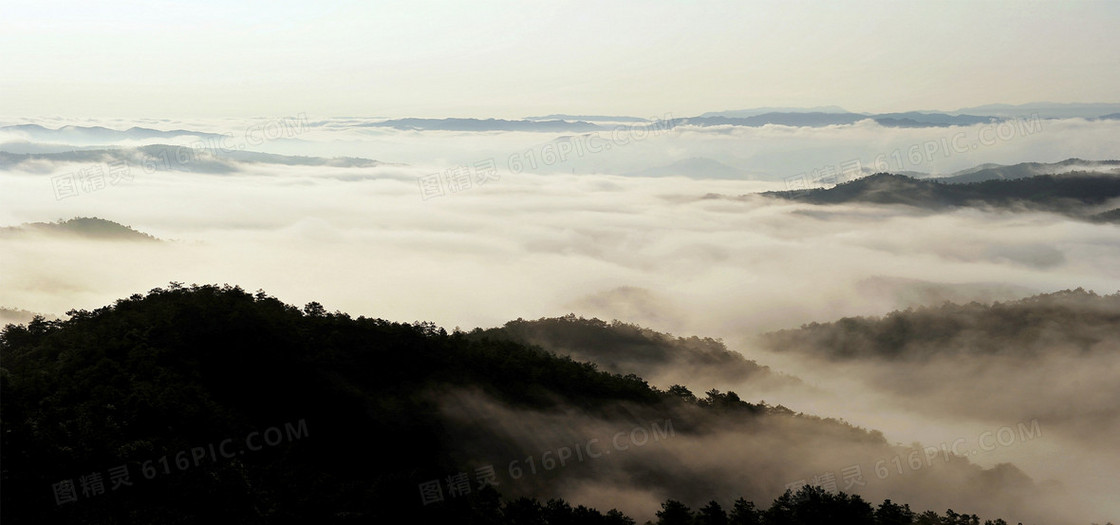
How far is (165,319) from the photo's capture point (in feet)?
192

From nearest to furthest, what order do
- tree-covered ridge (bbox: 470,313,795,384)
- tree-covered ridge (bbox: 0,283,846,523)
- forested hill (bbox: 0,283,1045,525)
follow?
tree-covered ridge (bbox: 0,283,846,523), forested hill (bbox: 0,283,1045,525), tree-covered ridge (bbox: 470,313,795,384)

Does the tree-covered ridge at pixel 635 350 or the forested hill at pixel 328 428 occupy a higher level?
the forested hill at pixel 328 428

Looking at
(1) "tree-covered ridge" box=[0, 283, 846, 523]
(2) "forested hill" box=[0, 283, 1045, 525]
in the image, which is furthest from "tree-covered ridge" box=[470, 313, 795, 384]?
(1) "tree-covered ridge" box=[0, 283, 846, 523]

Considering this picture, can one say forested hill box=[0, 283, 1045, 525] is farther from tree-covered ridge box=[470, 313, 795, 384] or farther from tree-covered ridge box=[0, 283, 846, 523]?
tree-covered ridge box=[470, 313, 795, 384]

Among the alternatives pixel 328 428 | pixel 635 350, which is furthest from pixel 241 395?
pixel 635 350

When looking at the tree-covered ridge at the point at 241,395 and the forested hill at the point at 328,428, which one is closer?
the tree-covered ridge at the point at 241,395

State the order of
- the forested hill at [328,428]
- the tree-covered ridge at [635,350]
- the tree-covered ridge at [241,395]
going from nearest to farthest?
the tree-covered ridge at [241,395], the forested hill at [328,428], the tree-covered ridge at [635,350]

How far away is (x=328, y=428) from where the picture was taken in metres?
54.1

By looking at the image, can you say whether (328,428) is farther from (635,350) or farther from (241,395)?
(635,350)

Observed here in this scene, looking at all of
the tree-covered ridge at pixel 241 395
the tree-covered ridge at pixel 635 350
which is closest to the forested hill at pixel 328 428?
the tree-covered ridge at pixel 241 395

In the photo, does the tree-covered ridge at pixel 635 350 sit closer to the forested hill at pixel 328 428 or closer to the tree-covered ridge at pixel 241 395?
the forested hill at pixel 328 428

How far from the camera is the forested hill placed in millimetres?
38750

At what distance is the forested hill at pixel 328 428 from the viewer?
38.8 meters

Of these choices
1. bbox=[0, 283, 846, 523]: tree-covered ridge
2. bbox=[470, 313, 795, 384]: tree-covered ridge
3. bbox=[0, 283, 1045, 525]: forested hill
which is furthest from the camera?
bbox=[470, 313, 795, 384]: tree-covered ridge
